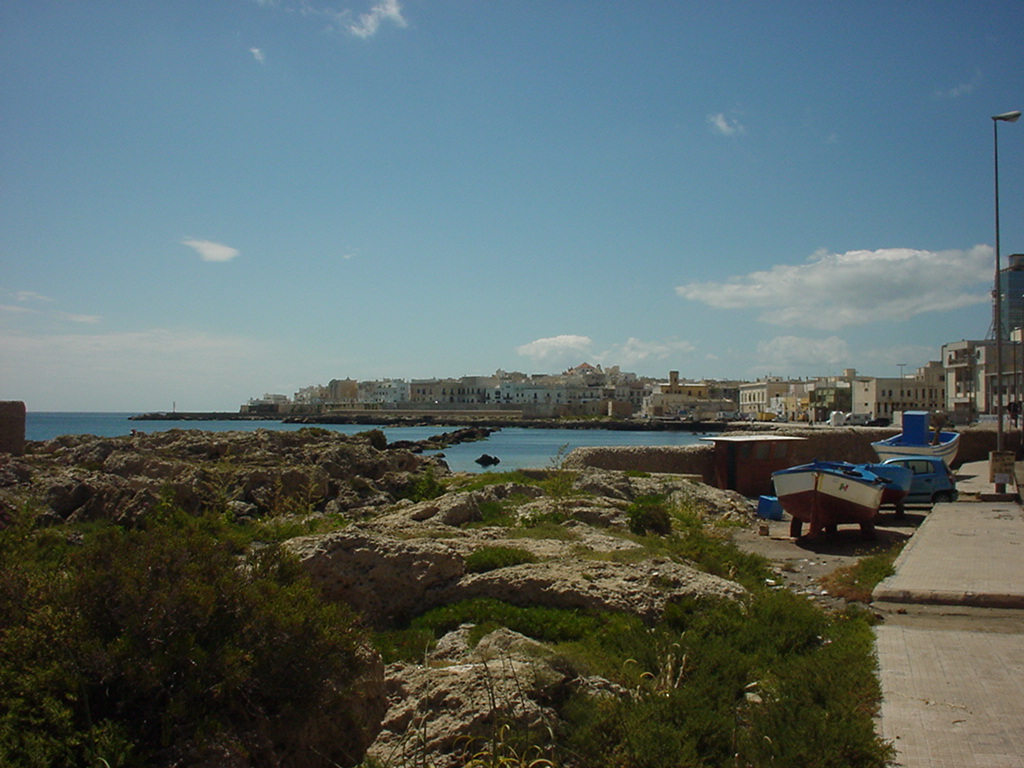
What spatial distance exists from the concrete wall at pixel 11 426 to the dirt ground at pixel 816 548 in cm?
1632

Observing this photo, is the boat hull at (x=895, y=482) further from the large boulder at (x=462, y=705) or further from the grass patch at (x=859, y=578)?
the large boulder at (x=462, y=705)

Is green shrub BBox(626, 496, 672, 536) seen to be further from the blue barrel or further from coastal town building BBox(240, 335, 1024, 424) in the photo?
coastal town building BBox(240, 335, 1024, 424)

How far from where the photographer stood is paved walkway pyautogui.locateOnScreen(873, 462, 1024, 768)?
454 cm

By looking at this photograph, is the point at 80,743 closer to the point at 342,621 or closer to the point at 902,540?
the point at 342,621

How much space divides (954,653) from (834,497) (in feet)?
25.4

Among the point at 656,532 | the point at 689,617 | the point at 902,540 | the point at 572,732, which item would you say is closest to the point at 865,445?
the point at 902,540

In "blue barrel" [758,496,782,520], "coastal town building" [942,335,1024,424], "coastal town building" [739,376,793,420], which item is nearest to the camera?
"blue barrel" [758,496,782,520]

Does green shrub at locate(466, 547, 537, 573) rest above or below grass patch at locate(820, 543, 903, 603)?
above

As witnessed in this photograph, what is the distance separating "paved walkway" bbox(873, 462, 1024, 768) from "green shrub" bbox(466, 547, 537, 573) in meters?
3.52

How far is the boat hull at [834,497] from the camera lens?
13.7m

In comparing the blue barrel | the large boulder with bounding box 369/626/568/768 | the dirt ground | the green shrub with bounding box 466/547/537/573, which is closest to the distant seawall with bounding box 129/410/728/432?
the blue barrel

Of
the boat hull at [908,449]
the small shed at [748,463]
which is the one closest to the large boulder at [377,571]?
the small shed at [748,463]

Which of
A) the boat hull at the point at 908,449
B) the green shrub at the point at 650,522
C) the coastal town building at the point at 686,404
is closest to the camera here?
the green shrub at the point at 650,522

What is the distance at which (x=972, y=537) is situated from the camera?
12.6m
